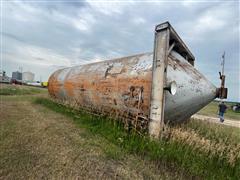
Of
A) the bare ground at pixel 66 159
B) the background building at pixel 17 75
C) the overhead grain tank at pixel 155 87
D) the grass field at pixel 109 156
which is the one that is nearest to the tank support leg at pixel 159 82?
the overhead grain tank at pixel 155 87

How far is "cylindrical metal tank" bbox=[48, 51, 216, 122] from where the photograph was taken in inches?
154

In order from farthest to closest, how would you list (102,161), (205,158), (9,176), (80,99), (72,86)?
1. (72,86)
2. (80,99)
3. (205,158)
4. (102,161)
5. (9,176)

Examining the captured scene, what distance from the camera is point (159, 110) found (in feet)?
11.7

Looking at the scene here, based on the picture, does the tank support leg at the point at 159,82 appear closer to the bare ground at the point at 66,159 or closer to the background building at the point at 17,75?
the bare ground at the point at 66,159

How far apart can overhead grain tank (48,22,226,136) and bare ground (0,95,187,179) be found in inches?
41.2

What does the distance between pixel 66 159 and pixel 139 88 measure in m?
2.35

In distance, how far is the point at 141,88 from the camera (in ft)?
13.4

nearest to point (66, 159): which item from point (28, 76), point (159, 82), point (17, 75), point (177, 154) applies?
point (177, 154)

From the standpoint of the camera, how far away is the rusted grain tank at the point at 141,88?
153 inches

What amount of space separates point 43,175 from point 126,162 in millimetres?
1342

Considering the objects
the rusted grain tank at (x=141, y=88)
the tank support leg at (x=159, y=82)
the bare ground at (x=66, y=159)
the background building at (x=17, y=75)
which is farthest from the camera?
the background building at (x=17, y=75)

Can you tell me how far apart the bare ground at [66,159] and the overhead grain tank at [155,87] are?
105cm

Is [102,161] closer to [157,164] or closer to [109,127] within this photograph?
[157,164]

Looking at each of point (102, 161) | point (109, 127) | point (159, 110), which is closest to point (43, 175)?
point (102, 161)
